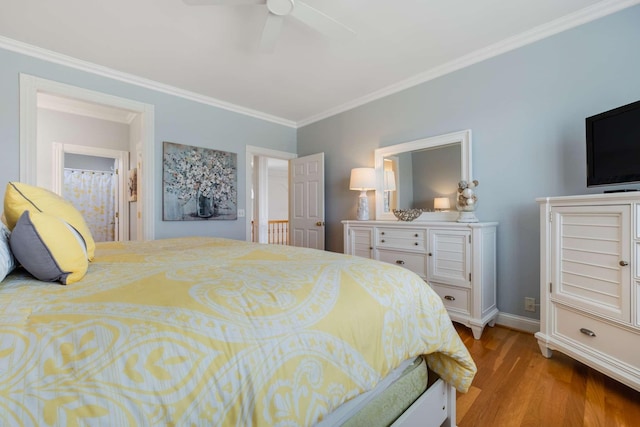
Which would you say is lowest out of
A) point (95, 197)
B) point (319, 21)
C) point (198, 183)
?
point (95, 197)

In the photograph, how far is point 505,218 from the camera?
8.05 feet

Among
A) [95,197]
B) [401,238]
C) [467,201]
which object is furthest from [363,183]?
[95,197]

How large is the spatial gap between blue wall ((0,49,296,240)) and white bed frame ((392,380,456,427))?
312 centimetres

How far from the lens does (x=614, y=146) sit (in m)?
1.75

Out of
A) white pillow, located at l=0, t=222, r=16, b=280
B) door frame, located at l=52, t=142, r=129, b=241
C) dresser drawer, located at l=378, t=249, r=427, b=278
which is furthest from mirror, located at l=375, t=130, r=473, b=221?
door frame, located at l=52, t=142, r=129, b=241

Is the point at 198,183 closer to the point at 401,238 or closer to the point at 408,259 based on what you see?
the point at 401,238

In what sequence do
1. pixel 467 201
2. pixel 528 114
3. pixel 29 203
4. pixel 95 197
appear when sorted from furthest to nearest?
pixel 95 197
pixel 467 201
pixel 528 114
pixel 29 203

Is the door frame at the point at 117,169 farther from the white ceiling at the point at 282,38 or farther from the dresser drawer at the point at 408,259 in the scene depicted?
the dresser drawer at the point at 408,259

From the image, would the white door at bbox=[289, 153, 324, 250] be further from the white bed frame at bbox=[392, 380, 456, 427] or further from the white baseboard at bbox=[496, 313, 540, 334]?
the white bed frame at bbox=[392, 380, 456, 427]

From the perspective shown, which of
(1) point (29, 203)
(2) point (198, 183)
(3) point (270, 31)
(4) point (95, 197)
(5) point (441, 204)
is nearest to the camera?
(1) point (29, 203)

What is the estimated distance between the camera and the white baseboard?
2.29m

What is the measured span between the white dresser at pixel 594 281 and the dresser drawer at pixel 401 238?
0.90m

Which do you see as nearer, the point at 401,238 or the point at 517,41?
the point at 517,41

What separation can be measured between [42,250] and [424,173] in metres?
2.90
